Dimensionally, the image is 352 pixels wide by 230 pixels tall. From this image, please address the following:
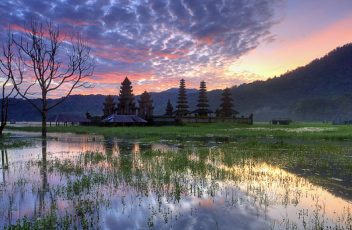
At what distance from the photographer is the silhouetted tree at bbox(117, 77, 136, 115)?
290 feet

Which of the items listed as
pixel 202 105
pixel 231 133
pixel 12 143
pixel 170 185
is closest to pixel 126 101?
pixel 202 105

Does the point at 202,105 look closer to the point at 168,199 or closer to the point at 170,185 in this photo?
the point at 170,185

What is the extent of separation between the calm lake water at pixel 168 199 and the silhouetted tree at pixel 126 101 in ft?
241

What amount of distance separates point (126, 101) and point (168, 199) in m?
80.7

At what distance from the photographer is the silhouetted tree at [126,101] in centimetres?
8842

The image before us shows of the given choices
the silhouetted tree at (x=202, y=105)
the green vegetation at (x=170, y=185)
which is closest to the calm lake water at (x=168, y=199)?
the green vegetation at (x=170, y=185)

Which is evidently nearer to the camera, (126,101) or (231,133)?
(231,133)

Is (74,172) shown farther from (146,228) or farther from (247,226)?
(247,226)

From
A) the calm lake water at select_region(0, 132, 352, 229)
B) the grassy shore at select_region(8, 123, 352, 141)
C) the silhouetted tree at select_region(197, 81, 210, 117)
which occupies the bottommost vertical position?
the calm lake water at select_region(0, 132, 352, 229)

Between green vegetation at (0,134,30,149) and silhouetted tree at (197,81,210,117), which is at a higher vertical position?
silhouetted tree at (197,81,210,117)

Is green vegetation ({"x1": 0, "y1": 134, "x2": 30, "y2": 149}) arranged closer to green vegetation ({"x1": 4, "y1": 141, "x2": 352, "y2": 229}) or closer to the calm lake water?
green vegetation ({"x1": 4, "y1": 141, "x2": 352, "y2": 229})

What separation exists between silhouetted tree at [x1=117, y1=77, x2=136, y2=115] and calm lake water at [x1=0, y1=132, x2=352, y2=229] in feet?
241

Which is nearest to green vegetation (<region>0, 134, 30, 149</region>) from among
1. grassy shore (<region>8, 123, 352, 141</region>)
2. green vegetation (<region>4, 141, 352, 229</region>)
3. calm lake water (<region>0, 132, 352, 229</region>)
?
green vegetation (<region>4, 141, 352, 229</region>)

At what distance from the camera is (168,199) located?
31.9ft
